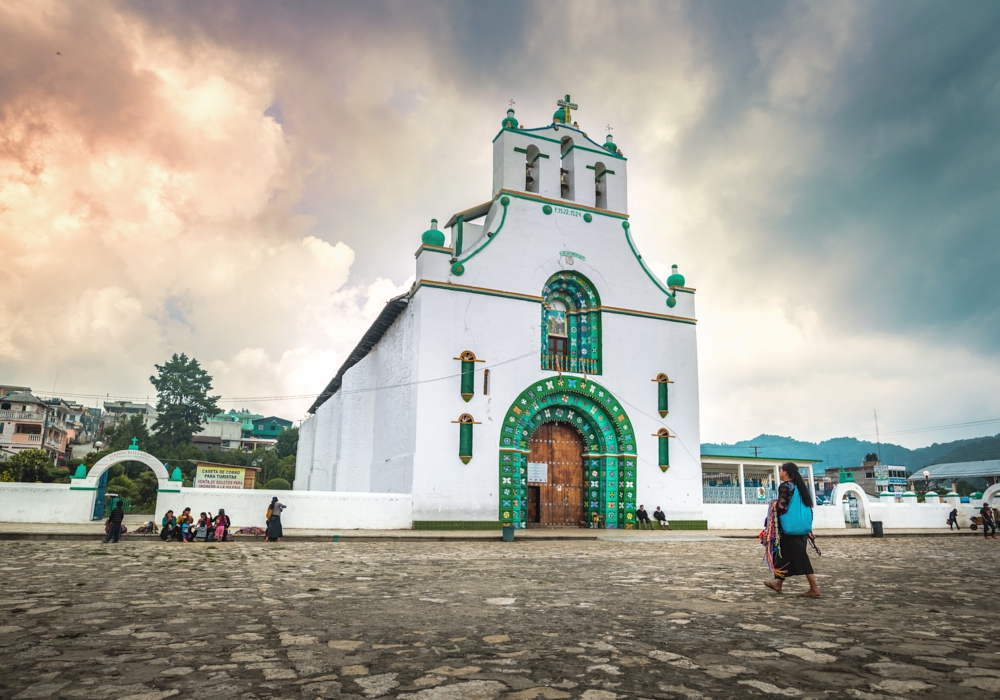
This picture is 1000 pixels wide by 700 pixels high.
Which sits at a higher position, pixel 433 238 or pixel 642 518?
pixel 433 238

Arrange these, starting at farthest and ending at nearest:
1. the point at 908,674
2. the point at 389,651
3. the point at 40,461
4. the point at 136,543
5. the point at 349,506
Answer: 1. the point at 40,461
2. the point at 349,506
3. the point at 136,543
4. the point at 389,651
5. the point at 908,674

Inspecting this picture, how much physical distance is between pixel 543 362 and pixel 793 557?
14261mm

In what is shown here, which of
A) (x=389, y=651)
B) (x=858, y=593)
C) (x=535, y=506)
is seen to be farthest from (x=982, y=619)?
(x=535, y=506)

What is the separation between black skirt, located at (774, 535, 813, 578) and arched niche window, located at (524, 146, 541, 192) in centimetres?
1707

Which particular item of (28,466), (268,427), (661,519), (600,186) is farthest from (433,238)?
(268,427)

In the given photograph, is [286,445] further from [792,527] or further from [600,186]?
[792,527]

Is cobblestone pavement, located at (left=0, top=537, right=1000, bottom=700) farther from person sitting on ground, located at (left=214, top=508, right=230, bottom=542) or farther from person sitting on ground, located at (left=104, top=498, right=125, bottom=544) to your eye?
person sitting on ground, located at (left=214, top=508, right=230, bottom=542)

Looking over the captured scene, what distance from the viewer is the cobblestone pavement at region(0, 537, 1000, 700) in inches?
128

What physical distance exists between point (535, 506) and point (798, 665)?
56.2ft

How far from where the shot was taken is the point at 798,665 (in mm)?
3670

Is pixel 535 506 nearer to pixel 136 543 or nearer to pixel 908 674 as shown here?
pixel 136 543

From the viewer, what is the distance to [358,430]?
26328 millimetres

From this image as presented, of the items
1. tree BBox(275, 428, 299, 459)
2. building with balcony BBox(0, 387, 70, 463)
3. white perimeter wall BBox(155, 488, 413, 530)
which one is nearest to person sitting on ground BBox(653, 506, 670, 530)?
white perimeter wall BBox(155, 488, 413, 530)

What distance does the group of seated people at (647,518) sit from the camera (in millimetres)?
20438
